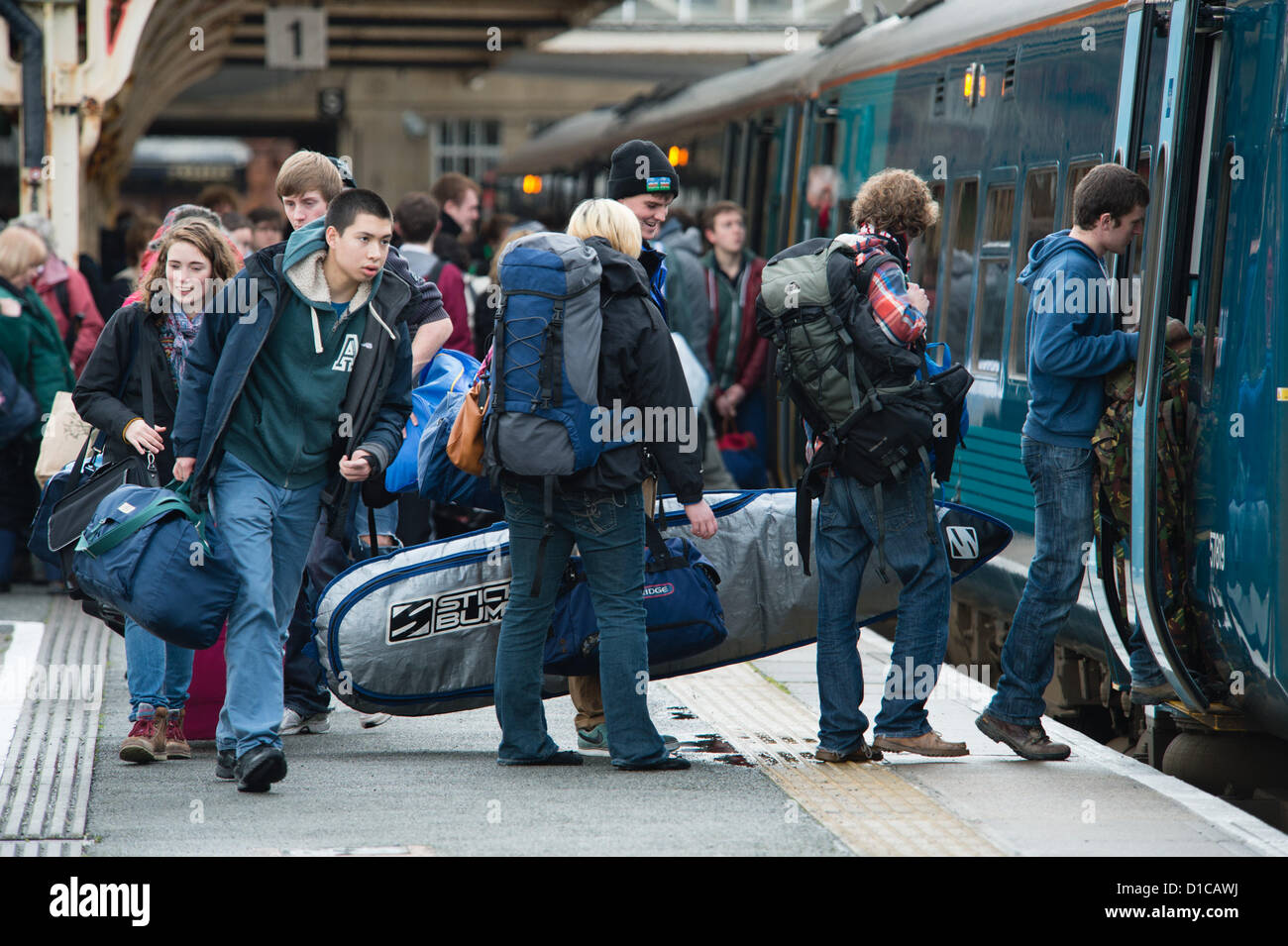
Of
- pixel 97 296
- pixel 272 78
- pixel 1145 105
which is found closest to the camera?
pixel 1145 105

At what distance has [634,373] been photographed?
5672mm

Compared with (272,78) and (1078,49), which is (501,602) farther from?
(272,78)

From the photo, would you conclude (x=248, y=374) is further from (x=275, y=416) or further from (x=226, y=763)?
(x=226, y=763)

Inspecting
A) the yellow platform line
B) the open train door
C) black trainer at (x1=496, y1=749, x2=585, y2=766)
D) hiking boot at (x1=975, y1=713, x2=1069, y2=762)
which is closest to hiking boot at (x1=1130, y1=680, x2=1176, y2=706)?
the open train door

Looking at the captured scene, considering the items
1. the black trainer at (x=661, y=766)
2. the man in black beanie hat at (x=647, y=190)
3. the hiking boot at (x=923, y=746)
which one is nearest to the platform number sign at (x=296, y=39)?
the man in black beanie hat at (x=647, y=190)

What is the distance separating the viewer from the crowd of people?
5.63 m

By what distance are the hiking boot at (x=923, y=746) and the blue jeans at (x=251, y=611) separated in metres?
1.83

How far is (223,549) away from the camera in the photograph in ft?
18.3

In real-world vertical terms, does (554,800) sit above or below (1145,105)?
below

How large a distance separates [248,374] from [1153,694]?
9.61ft

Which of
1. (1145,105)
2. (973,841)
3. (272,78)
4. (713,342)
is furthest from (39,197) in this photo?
(272,78)

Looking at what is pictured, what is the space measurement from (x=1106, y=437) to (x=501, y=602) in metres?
1.89

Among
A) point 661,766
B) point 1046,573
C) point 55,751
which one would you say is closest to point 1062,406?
point 1046,573

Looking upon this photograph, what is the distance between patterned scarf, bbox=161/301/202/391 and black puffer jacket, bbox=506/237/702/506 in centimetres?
135
